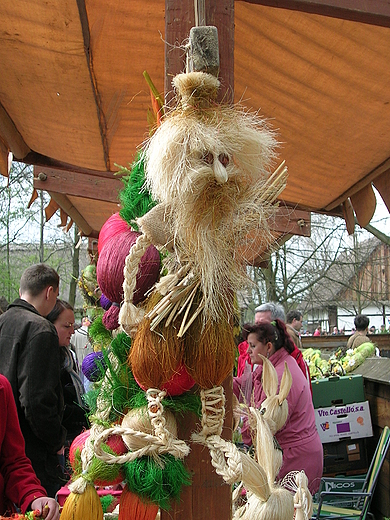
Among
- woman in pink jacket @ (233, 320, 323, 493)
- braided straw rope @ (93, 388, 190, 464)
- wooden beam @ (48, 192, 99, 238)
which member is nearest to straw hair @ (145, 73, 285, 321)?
braided straw rope @ (93, 388, 190, 464)

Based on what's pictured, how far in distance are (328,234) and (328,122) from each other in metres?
14.4

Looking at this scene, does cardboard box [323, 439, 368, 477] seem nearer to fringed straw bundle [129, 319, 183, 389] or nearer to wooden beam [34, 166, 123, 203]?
wooden beam [34, 166, 123, 203]

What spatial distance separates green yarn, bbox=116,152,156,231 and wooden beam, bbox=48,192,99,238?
342 centimetres

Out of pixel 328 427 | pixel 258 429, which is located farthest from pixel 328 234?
pixel 258 429

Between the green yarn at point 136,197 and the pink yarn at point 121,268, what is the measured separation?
0.16 feet

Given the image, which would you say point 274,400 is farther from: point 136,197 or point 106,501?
point 136,197

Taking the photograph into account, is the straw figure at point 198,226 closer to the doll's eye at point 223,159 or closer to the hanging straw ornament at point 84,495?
the doll's eye at point 223,159

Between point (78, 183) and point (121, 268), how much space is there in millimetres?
2906

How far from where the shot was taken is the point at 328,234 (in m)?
16.5

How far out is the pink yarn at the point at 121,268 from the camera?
3.90 feet

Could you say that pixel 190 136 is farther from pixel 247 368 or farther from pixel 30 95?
pixel 247 368

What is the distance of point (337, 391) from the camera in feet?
14.1

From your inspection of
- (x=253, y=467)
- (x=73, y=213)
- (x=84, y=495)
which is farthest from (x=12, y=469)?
(x=73, y=213)

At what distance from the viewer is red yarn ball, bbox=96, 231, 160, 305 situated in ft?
3.90
